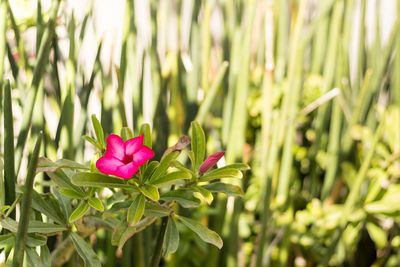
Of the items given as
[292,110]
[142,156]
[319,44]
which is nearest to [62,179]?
[142,156]

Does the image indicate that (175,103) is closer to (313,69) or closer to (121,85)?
(121,85)

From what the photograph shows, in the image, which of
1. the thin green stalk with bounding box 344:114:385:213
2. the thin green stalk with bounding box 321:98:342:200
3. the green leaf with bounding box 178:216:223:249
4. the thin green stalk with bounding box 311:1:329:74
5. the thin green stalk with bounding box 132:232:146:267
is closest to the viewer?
the green leaf with bounding box 178:216:223:249

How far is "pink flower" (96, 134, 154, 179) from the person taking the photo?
45 cm

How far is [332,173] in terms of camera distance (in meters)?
1.13

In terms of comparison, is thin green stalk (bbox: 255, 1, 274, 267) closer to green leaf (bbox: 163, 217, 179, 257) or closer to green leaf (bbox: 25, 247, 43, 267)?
green leaf (bbox: 163, 217, 179, 257)

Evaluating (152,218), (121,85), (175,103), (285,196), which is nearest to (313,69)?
(285,196)

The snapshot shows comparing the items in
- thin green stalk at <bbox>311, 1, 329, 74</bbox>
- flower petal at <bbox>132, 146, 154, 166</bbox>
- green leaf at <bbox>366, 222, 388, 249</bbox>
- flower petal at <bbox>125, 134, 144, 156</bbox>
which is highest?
thin green stalk at <bbox>311, 1, 329, 74</bbox>

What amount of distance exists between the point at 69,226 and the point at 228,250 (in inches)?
17.0

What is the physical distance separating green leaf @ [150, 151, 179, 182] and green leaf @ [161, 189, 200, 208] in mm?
46

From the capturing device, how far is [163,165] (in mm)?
519

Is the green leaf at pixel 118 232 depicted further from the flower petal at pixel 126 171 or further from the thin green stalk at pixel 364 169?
the thin green stalk at pixel 364 169

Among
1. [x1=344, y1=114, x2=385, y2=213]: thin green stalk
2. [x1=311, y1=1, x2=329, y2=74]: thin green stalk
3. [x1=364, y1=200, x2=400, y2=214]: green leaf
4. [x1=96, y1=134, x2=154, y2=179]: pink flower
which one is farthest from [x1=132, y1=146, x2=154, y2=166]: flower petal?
[x1=311, y1=1, x2=329, y2=74]: thin green stalk

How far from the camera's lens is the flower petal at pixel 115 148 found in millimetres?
474

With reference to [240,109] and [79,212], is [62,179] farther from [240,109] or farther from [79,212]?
[240,109]
